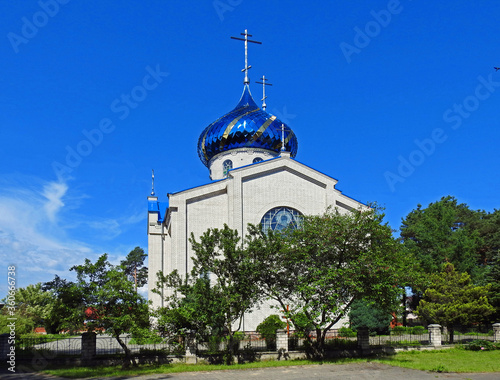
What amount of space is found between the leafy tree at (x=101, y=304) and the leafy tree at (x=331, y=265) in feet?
17.0

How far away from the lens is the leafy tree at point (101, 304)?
691 inches

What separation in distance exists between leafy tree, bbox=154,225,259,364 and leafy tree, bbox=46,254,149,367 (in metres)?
1.27

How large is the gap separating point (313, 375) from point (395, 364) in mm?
4467

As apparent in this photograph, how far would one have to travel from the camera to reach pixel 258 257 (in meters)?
19.5

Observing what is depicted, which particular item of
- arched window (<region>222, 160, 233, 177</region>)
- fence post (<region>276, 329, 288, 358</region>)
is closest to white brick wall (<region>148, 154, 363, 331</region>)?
arched window (<region>222, 160, 233, 177</region>)

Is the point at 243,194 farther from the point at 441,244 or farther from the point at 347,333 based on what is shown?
the point at 441,244

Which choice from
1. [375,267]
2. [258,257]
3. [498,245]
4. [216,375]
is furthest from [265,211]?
[498,245]

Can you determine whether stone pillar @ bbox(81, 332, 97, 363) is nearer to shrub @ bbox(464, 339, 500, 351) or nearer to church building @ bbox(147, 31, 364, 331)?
church building @ bbox(147, 31, 364, 331)

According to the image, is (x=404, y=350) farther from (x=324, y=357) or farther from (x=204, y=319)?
(x=204, y=319)

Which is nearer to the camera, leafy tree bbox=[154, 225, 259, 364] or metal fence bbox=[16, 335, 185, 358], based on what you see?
leafy tree bbox=[154, 225, 259, 364]

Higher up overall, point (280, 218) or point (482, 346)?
point (280, 218)

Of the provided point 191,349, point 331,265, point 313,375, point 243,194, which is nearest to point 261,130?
point 243,194

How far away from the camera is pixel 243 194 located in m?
27.8

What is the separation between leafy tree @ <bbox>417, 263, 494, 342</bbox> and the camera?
2572cm
